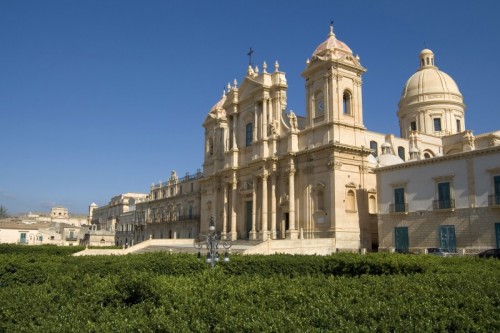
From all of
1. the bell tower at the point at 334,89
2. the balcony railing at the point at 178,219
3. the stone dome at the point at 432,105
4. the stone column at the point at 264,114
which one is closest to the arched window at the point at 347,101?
the bell tower at the point at 334,89

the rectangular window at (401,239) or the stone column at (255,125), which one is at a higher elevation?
the stone column at (255,125)

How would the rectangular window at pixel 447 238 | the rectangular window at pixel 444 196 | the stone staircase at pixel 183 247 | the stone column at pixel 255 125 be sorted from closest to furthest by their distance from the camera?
the rectangular window at pixel 447 238 → the rectangular window at pixel 444 196 → the stone staircase at pixel 183 247 → the stone column at pixel 255 125

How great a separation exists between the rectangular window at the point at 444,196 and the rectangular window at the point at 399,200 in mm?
2609

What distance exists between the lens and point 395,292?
28.3 ft

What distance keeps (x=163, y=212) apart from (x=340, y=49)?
128ft

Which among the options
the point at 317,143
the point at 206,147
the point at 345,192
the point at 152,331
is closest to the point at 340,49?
the point at 317,143

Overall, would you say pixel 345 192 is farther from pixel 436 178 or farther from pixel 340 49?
pixel 340 49

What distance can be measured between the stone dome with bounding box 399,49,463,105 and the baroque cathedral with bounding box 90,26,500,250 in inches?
7.1

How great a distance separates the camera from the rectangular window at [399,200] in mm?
31028

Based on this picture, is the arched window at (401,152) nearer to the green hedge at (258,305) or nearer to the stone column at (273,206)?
the stone column at (273,206)

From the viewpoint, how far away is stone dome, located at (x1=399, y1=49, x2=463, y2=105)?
53.7 meters

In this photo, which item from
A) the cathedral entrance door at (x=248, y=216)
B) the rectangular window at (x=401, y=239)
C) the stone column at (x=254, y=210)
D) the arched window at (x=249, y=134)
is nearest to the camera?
the rectangular window at (x=401, y=239)

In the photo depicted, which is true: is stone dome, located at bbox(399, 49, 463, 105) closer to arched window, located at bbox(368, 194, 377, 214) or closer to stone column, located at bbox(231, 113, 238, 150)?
stone column, located at bbox(231, 113, 238, 150)

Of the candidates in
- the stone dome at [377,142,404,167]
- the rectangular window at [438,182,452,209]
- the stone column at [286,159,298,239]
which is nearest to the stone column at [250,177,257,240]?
the stone column at [286,159,298,239]
